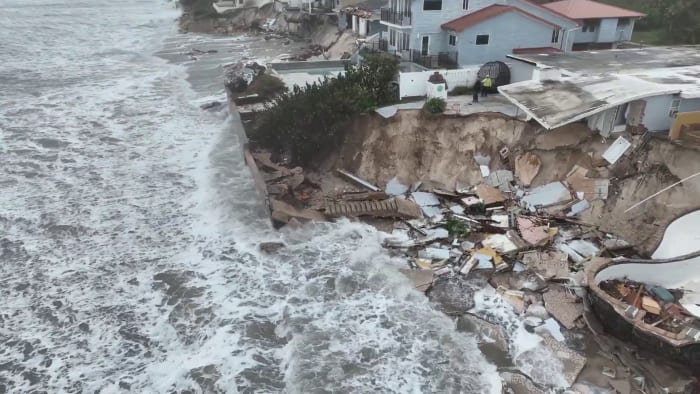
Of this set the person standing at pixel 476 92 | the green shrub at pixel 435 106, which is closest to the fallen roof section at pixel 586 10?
the person standing at pixel 476 92

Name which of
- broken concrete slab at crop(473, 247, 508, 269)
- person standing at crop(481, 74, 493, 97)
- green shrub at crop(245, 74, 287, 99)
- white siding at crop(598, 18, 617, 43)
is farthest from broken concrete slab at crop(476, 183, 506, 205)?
white siding at crop(598, 18, 617, 43)

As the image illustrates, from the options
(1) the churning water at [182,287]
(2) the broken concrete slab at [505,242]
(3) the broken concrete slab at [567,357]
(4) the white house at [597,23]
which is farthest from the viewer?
(4) the white house at [597,23]

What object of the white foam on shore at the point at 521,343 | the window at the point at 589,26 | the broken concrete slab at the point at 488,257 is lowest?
the white foam on shore at the point at 521,343

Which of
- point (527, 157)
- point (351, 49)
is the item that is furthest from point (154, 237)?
point (351, 49)

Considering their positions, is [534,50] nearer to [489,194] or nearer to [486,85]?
[486,85]

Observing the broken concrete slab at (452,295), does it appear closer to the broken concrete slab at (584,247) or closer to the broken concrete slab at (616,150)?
the broken concrete slab at (584,247)

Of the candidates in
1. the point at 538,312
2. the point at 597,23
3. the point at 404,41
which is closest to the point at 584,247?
the point at 538,312
